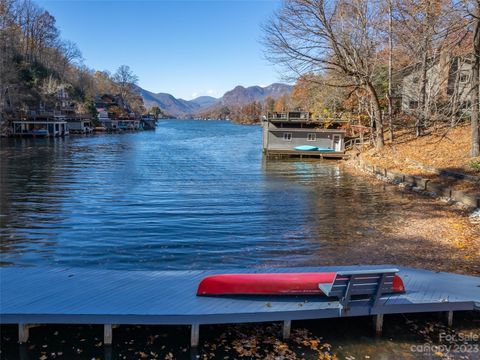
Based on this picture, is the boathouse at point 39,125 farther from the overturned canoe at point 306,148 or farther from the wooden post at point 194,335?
the wooden post at point 194,335

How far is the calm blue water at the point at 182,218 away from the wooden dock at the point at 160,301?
2.44 metres

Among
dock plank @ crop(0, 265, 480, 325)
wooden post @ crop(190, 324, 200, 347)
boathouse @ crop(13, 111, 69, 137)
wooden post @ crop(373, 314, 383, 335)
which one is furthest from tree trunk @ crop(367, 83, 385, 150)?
boathouse @ crop(13, 111, 69, 137)

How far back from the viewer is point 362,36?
94.5ft

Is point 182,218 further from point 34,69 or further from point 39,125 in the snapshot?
point 34,69

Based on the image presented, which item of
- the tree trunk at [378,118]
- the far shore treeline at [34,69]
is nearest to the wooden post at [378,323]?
the tree trunk at [378,118]

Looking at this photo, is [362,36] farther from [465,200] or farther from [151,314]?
[151,314]

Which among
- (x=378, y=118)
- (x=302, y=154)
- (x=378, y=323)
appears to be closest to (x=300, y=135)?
(x=302, y=154)

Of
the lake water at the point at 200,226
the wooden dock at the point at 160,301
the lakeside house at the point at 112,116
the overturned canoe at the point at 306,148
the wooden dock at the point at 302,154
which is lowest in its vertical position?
the lake water at the point at 200,226

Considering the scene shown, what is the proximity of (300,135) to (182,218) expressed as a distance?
29.5 m

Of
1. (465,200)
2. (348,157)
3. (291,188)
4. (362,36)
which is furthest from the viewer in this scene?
(348,157)

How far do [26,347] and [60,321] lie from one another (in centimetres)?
70

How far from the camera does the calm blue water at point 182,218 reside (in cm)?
1123

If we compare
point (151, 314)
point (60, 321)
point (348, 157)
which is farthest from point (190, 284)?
point (348, 157)

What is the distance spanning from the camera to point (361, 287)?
684 cm
